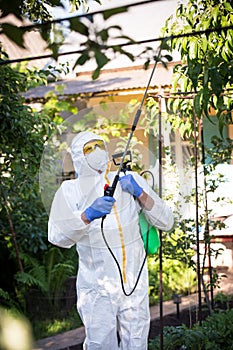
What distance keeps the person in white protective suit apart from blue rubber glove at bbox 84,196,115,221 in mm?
48

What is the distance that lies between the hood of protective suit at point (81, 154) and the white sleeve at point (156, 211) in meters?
0.25

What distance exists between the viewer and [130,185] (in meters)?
2.94

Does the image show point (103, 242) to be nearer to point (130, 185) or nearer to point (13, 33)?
point (130, 185)

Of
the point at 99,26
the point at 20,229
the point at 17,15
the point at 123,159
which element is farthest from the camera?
the point at 20,229

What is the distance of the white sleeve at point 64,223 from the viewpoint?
113 inches

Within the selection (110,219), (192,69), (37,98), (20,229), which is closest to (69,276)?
(20,229)

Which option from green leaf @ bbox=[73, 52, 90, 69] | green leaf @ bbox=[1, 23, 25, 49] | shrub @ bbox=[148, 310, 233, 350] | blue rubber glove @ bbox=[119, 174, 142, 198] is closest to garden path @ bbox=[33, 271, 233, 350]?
shrub @ bbox=[148, 310, 233, 350]

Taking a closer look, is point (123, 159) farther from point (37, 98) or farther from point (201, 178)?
point (37, 98)

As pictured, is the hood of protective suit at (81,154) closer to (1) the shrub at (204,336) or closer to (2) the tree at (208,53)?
(2) the tree at (208,53)

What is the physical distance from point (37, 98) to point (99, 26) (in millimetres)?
Result: 4919

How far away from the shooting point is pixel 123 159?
277 centimetres

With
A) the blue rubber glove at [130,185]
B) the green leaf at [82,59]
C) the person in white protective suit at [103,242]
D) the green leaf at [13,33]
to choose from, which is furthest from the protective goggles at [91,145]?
the green leaf at [13,33]

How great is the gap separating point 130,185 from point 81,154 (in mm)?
279

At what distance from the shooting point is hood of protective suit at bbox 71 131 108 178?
288cm
